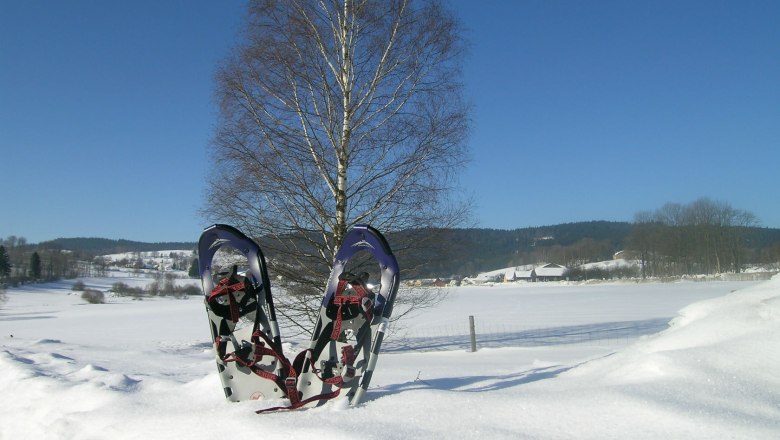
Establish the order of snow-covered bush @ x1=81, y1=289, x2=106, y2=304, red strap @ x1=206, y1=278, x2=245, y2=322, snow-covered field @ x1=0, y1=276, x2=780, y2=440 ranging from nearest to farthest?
snow-covered field @ x1=0, y1=276, x2=780, y2=440 → red strap @ x1=206, y1=278, x2=245, y2=322 → snow-covered bush @ x1=81, y1=289, x2=106, y2=304

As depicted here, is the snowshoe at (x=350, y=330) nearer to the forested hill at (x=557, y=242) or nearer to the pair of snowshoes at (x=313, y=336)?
the pair of snowshoes at (x=313, y=336)

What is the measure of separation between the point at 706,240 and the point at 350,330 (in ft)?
184

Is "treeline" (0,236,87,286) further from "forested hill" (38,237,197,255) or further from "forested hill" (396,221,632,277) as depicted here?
"forested hill" (396,221,632,277)

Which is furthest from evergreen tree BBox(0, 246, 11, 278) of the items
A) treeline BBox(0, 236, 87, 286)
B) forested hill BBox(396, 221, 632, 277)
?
forested hill BBox(396, 221, 632, 277)

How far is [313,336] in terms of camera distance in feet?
14.2

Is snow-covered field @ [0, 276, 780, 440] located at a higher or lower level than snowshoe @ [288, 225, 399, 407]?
lower

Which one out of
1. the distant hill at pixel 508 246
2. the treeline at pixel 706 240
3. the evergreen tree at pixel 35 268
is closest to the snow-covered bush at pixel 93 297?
the distant hill at pixel 508 246

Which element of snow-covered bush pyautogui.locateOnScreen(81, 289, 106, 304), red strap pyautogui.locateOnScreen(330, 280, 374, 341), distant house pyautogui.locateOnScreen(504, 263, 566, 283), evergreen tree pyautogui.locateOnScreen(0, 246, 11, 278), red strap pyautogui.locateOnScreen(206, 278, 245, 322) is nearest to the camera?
red strap pyautogui.locateOnScreen(330, 280, 374, 341)

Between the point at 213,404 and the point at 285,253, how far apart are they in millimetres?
6443

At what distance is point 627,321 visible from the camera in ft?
77.0

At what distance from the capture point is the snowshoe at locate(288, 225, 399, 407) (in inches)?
160

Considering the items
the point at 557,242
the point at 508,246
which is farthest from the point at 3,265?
the point at 557,242

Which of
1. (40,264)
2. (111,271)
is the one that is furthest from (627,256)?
(111,271)

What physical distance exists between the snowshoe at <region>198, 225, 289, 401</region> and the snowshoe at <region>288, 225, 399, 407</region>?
21 centimetres
